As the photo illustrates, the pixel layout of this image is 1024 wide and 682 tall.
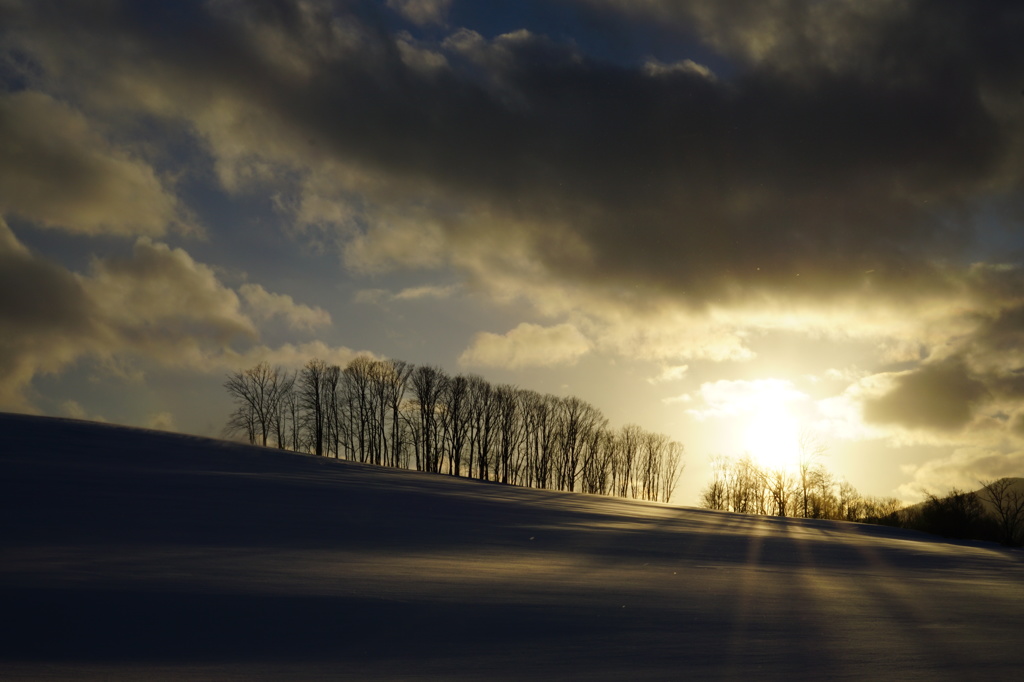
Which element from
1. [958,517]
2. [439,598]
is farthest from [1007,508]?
[439,598]

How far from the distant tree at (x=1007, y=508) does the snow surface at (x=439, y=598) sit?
1549cm

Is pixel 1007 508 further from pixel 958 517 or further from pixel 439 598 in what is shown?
pixel 439 598

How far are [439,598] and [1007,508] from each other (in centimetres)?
3575

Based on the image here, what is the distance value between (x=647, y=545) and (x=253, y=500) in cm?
1093

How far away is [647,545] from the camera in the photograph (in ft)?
51.0

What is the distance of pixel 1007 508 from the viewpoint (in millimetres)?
32062

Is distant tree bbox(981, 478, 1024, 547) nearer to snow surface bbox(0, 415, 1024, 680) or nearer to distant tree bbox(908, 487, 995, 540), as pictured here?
distant tree bbox(908, 487, 995, 540)

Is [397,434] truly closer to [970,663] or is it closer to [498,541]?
[498,541]

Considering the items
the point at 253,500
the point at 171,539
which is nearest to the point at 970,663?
the point at 171,539

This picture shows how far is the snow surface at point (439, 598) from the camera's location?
6.53 meters

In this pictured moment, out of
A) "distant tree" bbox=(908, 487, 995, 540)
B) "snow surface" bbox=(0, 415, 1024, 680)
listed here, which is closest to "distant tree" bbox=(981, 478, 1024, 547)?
"distant tree" bbox=(908, 487, 995, 540)

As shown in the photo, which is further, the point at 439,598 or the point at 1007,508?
the point at 1007,508

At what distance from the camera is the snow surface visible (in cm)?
653

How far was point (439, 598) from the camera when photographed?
8.76 meters
